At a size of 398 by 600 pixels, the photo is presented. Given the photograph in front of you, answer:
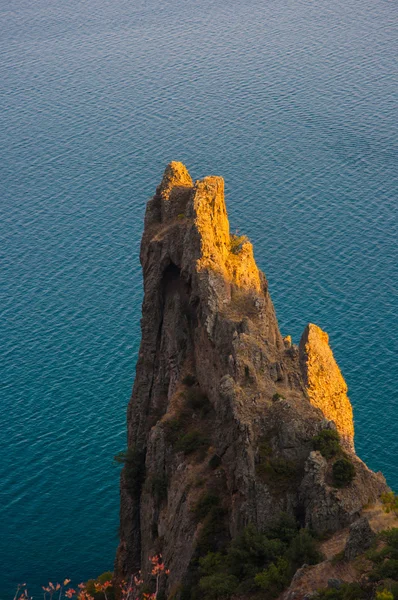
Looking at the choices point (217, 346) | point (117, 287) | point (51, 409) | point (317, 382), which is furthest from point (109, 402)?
point (217, 346)

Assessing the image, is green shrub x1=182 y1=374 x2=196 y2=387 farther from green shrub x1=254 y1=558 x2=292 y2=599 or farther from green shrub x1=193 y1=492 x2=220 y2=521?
green shrub x1=254 y1=558 x2=292 y2=599

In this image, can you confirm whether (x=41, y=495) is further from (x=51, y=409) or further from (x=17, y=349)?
(x=17, y=349)

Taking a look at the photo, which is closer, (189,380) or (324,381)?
(189,380)

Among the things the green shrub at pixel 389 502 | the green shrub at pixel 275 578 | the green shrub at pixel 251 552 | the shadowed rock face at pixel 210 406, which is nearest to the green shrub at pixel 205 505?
the shadowed rock face at pixel 210 406

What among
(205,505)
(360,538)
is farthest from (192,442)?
(360,538)

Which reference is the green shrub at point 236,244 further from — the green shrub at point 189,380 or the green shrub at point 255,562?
the green shrub at point 255,562

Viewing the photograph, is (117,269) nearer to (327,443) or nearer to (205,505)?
(205,505)
